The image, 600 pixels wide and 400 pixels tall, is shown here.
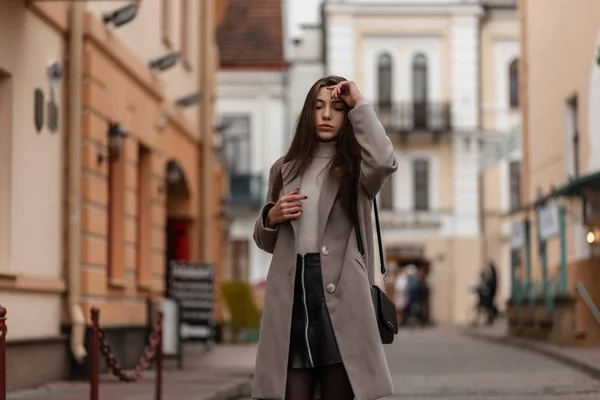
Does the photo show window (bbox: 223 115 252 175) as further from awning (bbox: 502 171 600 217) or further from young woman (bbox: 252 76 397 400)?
young woman (bbox: 252 76 397 400)

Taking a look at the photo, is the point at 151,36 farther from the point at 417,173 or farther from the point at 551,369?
the point at 417,173

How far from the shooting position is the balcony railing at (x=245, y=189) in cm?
4353

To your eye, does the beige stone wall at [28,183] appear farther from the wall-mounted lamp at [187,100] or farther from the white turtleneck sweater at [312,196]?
the wall-mounted lamp at [187,100]

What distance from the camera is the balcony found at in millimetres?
44406

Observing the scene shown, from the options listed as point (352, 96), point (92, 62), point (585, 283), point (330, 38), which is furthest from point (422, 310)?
point (352, 96)

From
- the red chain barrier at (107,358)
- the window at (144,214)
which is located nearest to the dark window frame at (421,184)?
the window at (144,214)

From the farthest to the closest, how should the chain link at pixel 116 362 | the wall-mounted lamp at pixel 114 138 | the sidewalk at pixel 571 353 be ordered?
the wall-mounted lamp at pixel 114 138 < the sidewalk at pixel 571 353 < the chain link at pixel 116 362

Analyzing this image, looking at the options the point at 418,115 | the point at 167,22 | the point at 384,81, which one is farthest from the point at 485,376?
the point at 384,81

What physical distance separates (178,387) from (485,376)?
3.69 m

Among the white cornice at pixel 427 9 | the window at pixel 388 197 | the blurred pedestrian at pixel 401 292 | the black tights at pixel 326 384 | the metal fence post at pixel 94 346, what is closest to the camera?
the black tights at pixel 326 384

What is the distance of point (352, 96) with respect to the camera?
202 inches

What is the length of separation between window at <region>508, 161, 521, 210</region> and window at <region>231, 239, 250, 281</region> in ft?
30.4

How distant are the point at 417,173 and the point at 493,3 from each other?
21.4 feet

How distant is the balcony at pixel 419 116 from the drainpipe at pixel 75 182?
30729 millimetres
